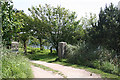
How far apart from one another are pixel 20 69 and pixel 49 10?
9.77 meters

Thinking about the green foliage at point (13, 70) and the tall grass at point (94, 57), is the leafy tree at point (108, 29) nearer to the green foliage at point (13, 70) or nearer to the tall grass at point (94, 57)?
the tall grass at point (94, 57)

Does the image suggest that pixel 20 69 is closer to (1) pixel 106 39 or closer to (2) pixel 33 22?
(1) pixel 106 39

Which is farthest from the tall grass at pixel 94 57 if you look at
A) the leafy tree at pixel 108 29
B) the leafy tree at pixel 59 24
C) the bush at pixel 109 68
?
the leafy tree at pixel 59 24

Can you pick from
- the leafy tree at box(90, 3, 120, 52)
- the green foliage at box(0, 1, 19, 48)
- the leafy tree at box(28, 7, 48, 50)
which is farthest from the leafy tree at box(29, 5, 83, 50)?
the green foliage at box(0, 1, 19, 48)

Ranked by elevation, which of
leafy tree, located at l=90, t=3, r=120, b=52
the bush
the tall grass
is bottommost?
the bush

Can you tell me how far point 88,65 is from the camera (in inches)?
315

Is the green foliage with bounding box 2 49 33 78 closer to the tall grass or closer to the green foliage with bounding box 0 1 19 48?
the green foliage with bounding box 0 1 19 48

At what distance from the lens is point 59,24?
13.6m

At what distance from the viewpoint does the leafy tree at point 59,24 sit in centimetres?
1334

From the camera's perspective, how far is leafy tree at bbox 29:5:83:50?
1334cm

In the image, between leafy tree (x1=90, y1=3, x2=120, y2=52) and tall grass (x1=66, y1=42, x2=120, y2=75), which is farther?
leafy tree (x1=90, y1=3, x2=120, y2=52)

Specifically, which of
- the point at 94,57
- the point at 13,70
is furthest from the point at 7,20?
the point at 94,57

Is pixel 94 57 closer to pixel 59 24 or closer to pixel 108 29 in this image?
pixel 108 29

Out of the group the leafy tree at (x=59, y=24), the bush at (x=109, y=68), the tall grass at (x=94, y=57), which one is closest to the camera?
the bush at (x=109, y=68)
